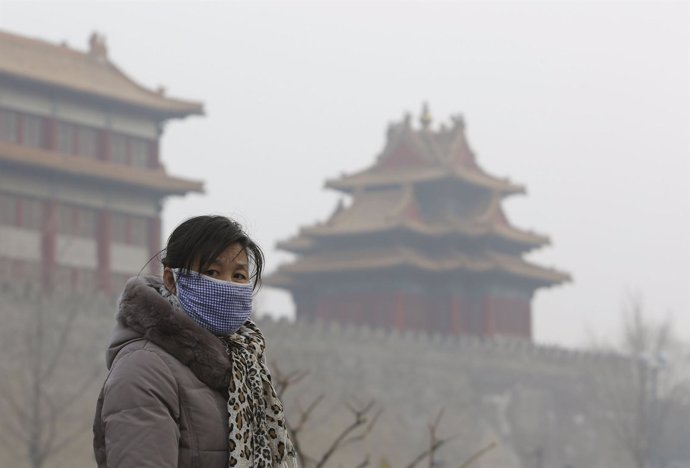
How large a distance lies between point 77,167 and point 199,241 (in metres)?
28.7

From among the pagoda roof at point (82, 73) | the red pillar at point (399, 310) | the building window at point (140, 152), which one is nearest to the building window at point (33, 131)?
the pagoda roof at point (82, 73)

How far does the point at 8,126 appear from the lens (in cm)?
3167

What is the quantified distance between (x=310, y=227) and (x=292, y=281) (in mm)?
1616

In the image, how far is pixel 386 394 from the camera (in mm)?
36531

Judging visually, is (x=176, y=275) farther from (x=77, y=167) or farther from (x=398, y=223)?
(x=398, y=223)

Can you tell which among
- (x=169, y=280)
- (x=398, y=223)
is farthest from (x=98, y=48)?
(x=169, y=280)

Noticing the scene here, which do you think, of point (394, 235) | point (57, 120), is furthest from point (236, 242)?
point (394, 235)

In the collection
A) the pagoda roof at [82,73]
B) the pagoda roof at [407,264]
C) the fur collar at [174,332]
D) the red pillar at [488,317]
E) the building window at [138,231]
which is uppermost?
the pagoda roof at [82,73]

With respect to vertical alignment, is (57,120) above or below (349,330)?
above

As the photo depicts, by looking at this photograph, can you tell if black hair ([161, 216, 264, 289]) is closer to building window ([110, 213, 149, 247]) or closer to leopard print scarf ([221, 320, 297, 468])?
leopard print scarf ([221, 320, 297, 468])

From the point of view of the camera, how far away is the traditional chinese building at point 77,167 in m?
31.2

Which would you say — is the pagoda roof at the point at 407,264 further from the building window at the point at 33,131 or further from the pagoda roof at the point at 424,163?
the building window at the point at 33,131

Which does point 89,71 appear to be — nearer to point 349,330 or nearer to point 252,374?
Answer: point 349,330

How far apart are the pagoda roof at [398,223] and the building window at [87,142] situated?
361 inches
